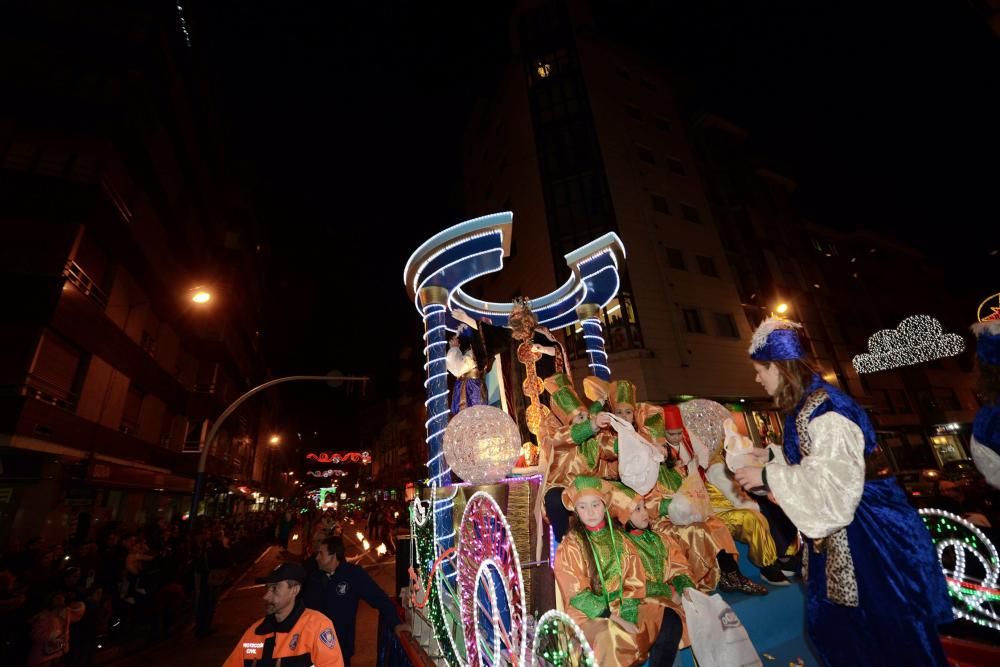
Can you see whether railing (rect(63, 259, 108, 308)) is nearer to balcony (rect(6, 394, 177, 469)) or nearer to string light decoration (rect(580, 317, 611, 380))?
balcony (rect(6, 394, 177, 469))

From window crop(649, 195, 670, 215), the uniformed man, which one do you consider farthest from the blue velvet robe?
window crop(649, 195, 670, 215)

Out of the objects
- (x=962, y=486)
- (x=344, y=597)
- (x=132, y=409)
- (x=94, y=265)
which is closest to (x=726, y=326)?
(x=962, y=486)

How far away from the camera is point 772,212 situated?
27.9 m

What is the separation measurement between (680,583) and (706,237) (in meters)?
22.8

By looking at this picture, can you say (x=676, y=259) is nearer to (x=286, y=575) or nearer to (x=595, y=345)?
(x=595, y=345)

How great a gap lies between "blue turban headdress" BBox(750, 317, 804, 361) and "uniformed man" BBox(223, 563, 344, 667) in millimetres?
3858

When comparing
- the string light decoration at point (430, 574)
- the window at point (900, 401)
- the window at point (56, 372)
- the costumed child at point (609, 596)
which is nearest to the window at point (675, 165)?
the window at point (900, 401)

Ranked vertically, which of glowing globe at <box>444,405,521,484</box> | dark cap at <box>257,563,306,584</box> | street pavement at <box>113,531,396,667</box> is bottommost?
street pavement at <box>113,531,396,667</box>

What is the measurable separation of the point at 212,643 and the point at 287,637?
27.3 feet

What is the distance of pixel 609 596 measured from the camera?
3.03 m

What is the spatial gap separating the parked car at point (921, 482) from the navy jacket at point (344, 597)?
15779 mm

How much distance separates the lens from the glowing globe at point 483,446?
14.8ft

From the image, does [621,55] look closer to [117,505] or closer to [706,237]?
[706,237]

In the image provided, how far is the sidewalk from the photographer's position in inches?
310
